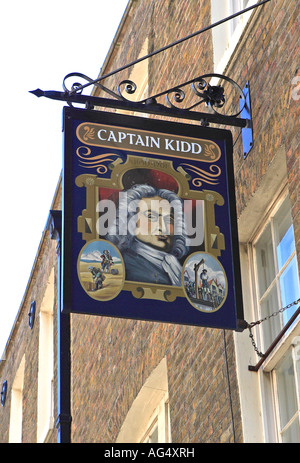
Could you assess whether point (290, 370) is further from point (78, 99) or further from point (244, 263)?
point (78, 99)

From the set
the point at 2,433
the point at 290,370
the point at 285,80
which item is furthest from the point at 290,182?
the point at 2,433

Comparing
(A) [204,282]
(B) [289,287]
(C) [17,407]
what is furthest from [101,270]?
(C) [17,407]

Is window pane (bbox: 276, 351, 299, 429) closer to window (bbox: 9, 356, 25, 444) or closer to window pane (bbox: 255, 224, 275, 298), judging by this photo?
window pane (bbox: 255, 224, 275, 298)

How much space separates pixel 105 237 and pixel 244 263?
5.56 ft

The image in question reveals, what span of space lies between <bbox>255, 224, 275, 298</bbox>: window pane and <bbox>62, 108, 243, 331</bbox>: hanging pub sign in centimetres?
85

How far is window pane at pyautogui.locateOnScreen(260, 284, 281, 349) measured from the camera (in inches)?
316

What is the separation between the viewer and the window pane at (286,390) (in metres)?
7.56

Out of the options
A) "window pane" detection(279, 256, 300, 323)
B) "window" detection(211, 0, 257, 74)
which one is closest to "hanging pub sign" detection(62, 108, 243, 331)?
"window pane" detection(279, 256, 300, 323)

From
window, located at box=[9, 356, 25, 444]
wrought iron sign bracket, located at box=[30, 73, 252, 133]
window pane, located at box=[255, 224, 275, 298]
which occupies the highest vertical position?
window, located at box=[9, 356, 25, 444]

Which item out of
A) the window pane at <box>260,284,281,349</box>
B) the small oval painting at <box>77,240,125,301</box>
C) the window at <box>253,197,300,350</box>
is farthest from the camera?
the window pane at <box>260,284,281,349</box>

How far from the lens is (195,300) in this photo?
716 centimetres

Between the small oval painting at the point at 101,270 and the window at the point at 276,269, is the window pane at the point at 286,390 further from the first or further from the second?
the small oval painting at the point at 101,270

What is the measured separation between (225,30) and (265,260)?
7.94 feet

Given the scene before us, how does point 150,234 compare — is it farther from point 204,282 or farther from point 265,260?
point 265,260
